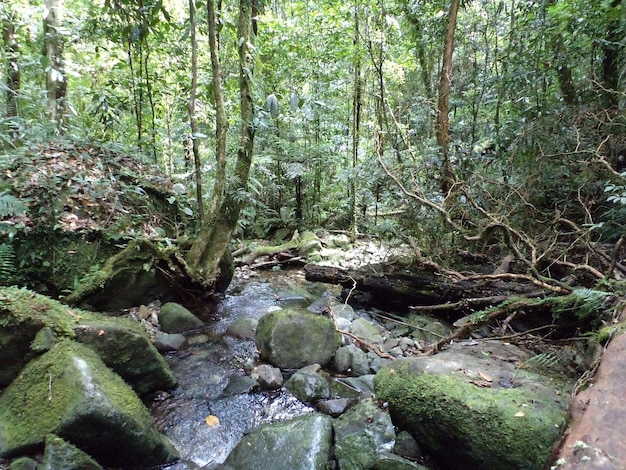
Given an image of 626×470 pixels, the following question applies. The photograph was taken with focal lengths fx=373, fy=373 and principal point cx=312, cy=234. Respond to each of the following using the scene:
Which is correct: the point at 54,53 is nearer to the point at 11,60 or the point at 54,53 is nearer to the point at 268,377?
the point at 11,60

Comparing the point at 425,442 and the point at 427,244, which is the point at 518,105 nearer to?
the point at 427,244

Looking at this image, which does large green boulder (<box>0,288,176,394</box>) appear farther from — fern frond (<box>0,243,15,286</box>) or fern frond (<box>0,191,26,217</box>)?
fern frond (<box>0,243,15,286</box>)

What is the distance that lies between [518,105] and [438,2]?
2725 mm

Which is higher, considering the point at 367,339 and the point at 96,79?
the point at 96,79

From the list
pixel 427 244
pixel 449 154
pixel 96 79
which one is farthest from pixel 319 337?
pixel 96 79

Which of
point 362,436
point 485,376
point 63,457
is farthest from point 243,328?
point 485,376

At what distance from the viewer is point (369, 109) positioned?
10531mm

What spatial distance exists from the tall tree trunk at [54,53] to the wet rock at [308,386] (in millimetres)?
5315

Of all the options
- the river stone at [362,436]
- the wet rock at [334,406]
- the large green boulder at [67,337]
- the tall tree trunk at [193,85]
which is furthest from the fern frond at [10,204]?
the river stone at [362,436]

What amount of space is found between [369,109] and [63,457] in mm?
10161

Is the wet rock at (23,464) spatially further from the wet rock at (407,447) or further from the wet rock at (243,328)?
the wet rock at (243,328)

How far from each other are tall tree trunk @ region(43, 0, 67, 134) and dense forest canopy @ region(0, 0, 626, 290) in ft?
0.09

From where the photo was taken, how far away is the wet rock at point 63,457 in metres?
2.03

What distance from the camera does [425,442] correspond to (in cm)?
Answer: 258
